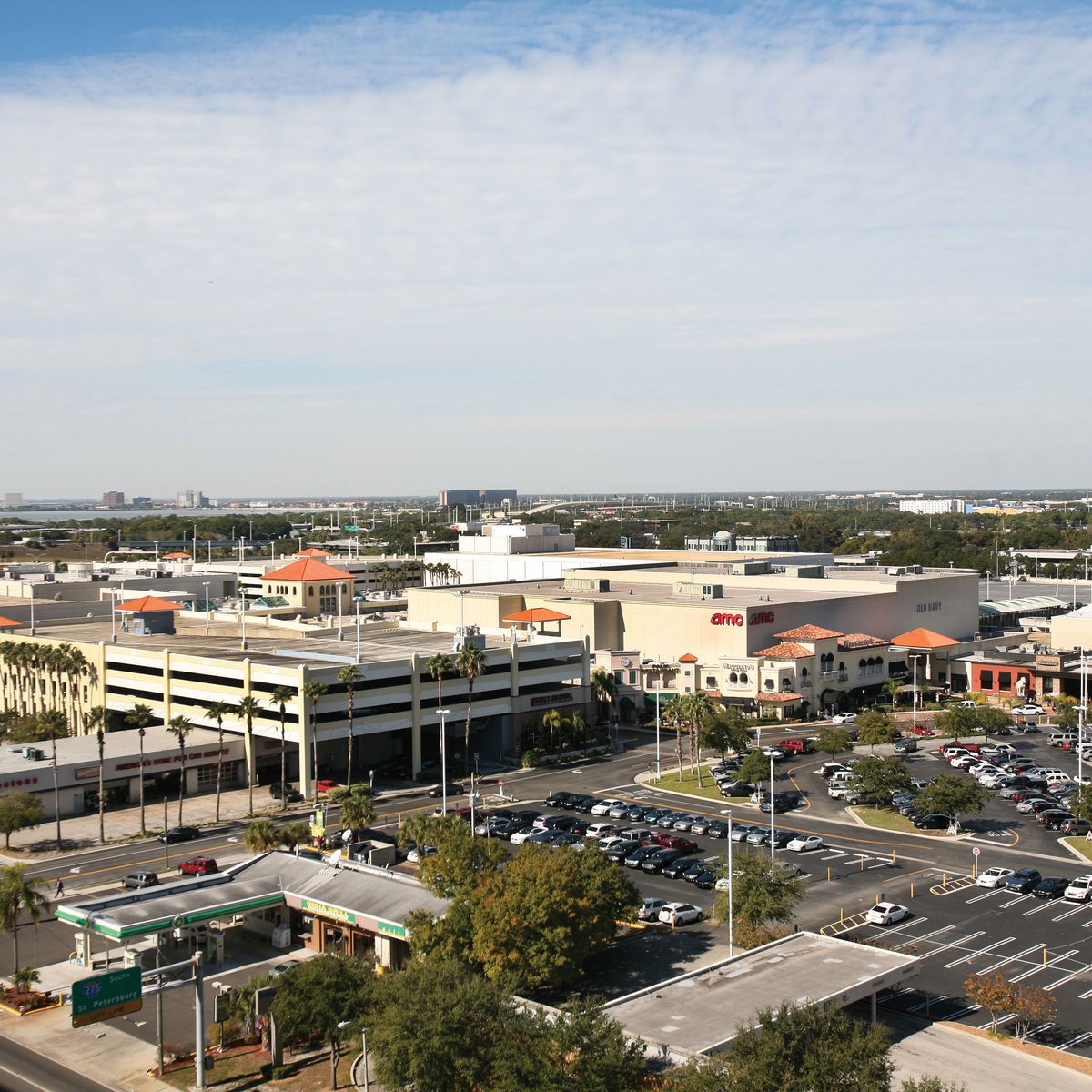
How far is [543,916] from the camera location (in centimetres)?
4672

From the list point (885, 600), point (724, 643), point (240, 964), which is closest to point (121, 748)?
point (240, 964)

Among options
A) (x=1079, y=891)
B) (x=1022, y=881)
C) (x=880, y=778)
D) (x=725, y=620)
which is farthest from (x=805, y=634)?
(x=1079, y=891)

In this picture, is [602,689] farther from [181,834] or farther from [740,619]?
[181,834]

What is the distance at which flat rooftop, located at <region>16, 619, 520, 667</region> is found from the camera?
9844cm

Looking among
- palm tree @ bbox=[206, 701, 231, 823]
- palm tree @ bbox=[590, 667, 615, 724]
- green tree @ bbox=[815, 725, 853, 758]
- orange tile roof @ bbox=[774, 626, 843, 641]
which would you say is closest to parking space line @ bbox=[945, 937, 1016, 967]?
green tree @ bbox=[815, 725, 853, 758]

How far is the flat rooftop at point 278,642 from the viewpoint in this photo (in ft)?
323

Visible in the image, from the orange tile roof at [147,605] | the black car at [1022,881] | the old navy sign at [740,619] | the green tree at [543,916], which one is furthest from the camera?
the orange tile roof at [147,605]

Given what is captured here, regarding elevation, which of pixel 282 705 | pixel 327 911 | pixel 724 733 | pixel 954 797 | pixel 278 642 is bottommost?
pixel 724 733

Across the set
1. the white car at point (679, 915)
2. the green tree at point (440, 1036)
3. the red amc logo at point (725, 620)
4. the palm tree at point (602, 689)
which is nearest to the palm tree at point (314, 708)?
the palm tree at point (602, 689)

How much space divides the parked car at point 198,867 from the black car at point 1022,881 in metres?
42.5

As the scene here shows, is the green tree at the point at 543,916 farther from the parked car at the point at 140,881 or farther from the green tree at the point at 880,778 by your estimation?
the green tree at the point at 880,778

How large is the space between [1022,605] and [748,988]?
13705 centimetres

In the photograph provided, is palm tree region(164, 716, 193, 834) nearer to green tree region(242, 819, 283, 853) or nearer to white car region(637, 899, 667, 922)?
green tree region(242, 819, 283, 853)

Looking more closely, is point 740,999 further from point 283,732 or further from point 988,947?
point 283,732
